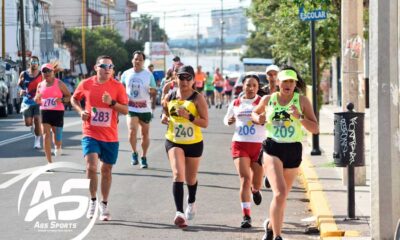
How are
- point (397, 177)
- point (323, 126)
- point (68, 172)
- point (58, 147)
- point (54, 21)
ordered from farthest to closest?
point (54, 21) < point (323, 126) < point (58, 147) < point (68, 172) < point (397, 177)

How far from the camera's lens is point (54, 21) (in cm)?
8269

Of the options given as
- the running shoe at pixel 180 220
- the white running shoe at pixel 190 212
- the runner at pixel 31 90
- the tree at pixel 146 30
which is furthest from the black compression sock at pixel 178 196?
the tree at pixel 146 30

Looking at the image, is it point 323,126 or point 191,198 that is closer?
point 191,198

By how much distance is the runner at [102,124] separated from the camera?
11586mm

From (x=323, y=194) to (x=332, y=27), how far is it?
11693 millimetres

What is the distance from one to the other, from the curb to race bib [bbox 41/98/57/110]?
432 cm

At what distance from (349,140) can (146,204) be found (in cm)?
300

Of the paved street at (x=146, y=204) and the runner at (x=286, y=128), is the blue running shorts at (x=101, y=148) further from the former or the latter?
the runner at (x=286, y=128)

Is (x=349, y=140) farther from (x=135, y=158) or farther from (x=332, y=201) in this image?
(x=135, y=158)

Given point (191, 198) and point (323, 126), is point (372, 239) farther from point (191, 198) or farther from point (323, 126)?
point (323, 126)

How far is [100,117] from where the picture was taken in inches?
461

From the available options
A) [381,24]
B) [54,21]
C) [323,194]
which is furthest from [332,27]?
[54,21]

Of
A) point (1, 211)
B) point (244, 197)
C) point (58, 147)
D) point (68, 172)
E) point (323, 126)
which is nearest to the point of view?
point (244, 197)

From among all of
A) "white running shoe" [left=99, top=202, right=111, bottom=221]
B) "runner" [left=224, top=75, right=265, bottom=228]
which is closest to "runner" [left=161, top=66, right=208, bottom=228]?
"runner" [left=224, top=75, right=265, bottom=228]
